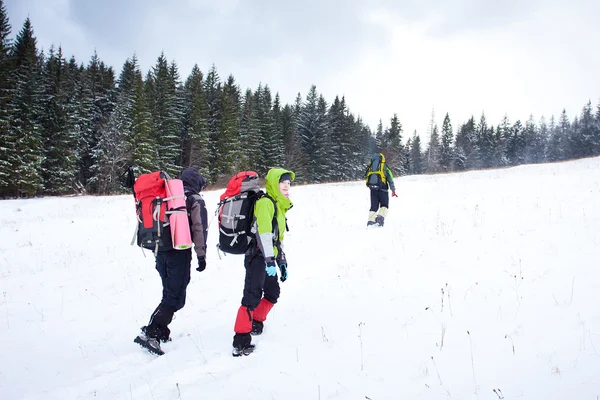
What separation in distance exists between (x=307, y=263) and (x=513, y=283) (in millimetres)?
4108

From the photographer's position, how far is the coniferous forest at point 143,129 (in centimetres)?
3012

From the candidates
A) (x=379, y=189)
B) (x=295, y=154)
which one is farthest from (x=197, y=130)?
→ (x=379, y=189)

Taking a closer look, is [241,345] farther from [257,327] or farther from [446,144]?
[446,144]

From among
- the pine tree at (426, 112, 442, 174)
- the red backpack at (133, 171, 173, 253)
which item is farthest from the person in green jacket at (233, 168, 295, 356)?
the pine tree at (426, 112, 442, 174)

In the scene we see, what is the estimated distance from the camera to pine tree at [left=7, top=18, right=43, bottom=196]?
1122 inches

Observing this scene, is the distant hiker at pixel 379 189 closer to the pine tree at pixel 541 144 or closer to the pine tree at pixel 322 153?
the pine tree at pixel 322 153

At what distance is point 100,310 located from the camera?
6.28 meters

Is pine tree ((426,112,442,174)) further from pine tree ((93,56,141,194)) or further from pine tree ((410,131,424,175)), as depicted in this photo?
pine tree ((93,56,141,194))

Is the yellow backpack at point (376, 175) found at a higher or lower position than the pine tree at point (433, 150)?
lower

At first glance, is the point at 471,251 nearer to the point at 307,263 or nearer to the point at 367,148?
the point at 307,263

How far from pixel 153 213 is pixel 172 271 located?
2.63 ft

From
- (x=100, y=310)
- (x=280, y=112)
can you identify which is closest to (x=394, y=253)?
(x=100, y=310)

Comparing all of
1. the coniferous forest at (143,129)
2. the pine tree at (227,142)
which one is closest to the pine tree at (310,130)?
the coniferous forest at (143,129)

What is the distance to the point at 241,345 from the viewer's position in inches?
157
